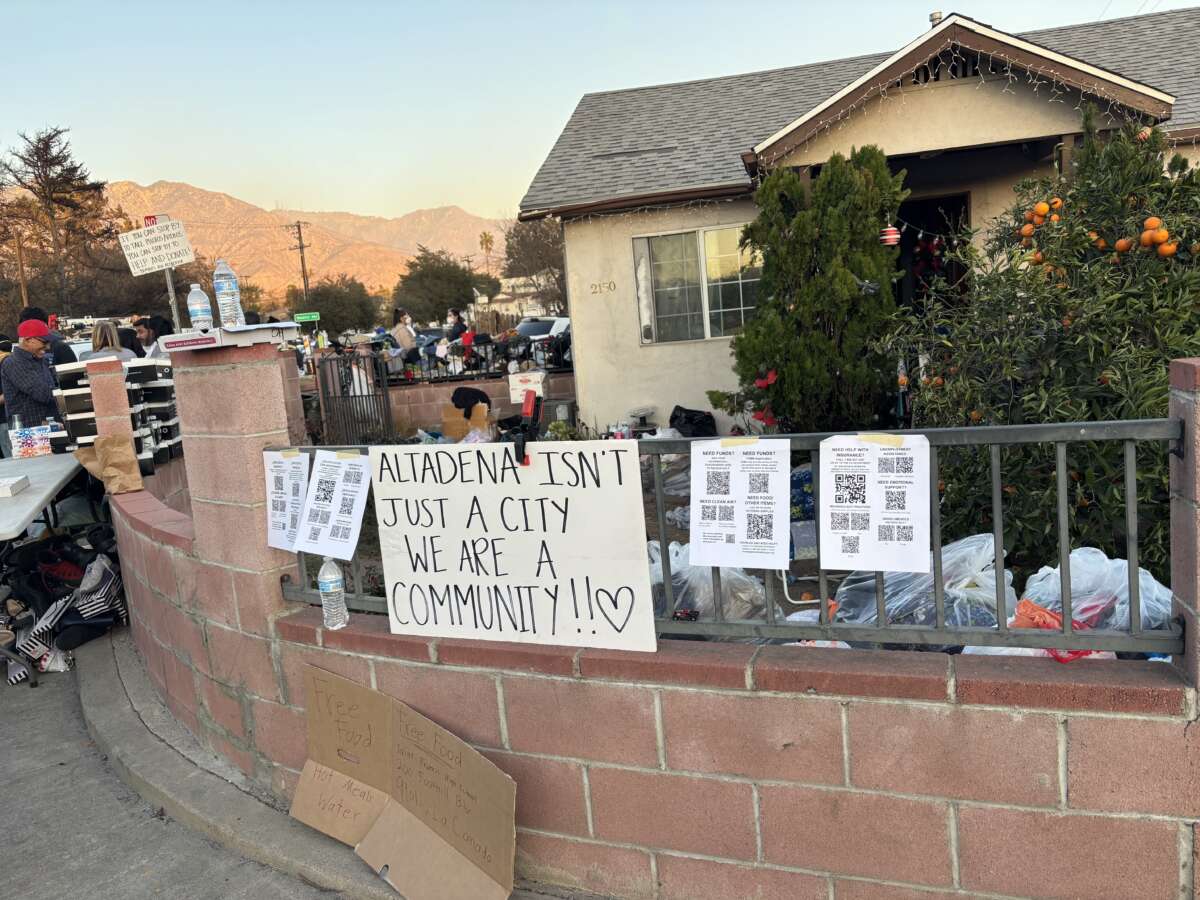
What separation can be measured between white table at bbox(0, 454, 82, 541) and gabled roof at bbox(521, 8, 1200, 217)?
5.99 metres

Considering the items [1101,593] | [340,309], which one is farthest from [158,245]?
[340,309]

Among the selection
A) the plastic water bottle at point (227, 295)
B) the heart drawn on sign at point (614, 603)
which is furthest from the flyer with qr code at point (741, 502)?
the plastic water bottle at point (227, 295)

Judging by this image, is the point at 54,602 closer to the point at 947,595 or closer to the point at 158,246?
the point at 158,246

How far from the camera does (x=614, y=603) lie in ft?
9.68

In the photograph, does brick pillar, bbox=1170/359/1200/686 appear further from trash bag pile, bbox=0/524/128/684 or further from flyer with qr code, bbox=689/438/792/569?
trash bag pile, bbox=0/524/128/684

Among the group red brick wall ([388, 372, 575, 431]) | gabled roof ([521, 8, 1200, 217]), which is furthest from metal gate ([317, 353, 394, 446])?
gabled roof ([521, 8, 1200, 217])

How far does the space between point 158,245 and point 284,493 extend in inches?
171

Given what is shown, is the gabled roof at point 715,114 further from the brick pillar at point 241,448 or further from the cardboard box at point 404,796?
the cardboard box at point 404,796

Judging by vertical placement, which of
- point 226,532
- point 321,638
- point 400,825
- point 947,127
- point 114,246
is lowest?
point 400,825

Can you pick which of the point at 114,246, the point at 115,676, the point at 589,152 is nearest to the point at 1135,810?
the point at 115,676

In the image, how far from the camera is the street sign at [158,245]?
23.2 feet

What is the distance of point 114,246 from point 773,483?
53991 mm

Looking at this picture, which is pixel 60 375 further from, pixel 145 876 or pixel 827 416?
pixel 827 416

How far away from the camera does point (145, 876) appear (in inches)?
141
